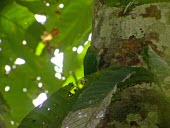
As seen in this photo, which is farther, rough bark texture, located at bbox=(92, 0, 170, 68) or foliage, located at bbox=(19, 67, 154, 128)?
rough bark texture, located at bbox=(92, 0, 170, 68)

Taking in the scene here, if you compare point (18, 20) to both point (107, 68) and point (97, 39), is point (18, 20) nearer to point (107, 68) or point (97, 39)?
point (97, 39)

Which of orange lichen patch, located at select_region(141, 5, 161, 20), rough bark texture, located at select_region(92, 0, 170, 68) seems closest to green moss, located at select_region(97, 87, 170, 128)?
rough bark texture, located at select_region(92, 0, 170, 68)

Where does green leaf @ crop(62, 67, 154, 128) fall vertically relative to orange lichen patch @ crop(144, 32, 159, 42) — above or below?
below

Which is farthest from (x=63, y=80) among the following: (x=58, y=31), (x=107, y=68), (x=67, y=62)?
(x=107, y=68)

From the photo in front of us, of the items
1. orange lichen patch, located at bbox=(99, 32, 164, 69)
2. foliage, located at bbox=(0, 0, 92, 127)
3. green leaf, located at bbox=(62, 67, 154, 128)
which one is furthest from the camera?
foliage, located at bbox=(0, 0, 92, 127)

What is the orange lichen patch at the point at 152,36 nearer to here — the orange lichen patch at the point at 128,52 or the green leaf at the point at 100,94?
the orange lichen patch at the point at 128,52

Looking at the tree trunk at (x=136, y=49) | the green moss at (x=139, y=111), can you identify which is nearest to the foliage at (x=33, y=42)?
the tree trunk at (x=136, y=49)

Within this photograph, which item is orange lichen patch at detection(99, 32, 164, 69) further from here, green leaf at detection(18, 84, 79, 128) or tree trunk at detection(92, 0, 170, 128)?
green leaf at detection(18, 84, 79, 128)
